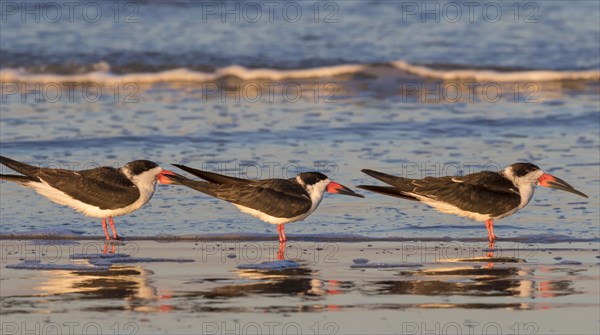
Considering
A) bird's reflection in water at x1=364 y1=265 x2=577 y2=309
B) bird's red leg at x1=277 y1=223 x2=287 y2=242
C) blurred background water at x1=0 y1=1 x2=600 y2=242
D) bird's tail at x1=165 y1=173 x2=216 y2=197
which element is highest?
blurred background water at x1=0 y1=1 x2=600 y2=242

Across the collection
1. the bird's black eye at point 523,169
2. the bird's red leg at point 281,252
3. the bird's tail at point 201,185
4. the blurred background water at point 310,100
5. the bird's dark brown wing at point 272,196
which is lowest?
the bird's red leg at point 281,252

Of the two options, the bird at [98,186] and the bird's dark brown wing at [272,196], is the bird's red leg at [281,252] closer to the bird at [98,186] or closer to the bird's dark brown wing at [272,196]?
the bird's dark brown wing at [272,196]

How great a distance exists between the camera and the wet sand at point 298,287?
29.6 feet

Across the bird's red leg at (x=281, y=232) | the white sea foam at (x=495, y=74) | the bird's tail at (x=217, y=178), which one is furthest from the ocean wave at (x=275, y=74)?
the bird's red leg at (x=281, y=232)

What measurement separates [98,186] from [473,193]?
3.57 metres

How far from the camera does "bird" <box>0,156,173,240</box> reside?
12562 mm

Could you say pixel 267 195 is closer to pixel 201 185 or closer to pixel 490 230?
pixel 201 185

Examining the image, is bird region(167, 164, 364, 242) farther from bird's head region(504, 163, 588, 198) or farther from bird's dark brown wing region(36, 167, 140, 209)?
bird's head region(504, 163, 588, 198)

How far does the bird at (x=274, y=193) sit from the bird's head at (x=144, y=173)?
0.25 m

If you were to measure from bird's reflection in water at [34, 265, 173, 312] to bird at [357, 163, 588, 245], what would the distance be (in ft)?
9.15

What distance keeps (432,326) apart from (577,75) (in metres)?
13.9

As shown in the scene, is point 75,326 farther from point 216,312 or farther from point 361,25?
point 361,25

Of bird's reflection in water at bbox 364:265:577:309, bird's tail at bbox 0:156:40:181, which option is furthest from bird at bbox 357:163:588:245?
bird's tail at bbox 0:156:40:181

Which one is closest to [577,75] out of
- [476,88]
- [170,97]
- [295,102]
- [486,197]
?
[476,88]
